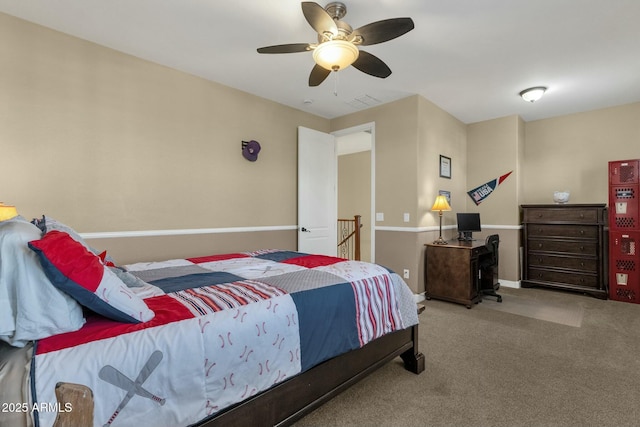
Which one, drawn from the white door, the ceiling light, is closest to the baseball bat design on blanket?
the white door

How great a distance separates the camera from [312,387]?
1.62 metres

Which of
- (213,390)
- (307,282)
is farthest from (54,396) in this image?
(307,282)

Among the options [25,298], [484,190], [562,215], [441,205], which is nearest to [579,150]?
[562,215]

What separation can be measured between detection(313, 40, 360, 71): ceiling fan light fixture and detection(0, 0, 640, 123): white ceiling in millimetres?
383

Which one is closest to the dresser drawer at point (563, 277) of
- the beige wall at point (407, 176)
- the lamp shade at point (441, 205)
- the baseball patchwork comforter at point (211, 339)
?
the beige wall at point (407, 176)

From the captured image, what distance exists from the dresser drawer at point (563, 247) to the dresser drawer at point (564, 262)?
0.07 metres

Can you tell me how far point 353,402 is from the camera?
191 centimetres

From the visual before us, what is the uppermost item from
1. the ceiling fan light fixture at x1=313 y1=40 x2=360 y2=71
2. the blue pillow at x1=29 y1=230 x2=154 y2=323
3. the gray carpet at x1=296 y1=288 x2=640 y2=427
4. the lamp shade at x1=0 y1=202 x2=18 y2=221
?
the ceiling fan light fixture at x1=313 y1=40 x2=360 y2=71

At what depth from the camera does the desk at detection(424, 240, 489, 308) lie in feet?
12.2

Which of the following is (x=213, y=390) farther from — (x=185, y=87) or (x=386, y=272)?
(x=185, y=87)

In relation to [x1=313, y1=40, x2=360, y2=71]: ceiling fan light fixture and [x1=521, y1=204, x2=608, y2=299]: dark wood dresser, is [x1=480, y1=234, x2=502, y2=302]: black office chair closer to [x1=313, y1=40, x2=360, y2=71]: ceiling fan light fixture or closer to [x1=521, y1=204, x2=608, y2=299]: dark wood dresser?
[x1=521, y1=204, x2=608, y2=299]: dark wood dresser

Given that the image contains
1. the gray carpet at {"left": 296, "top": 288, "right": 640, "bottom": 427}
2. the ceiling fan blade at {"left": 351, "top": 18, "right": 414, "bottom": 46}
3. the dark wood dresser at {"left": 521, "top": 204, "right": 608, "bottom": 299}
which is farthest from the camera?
the dark wood dresser at {"left": 521, "top": 204, "right": 608, "bottom": 299}

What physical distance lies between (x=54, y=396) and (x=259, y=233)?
3051 millimetres

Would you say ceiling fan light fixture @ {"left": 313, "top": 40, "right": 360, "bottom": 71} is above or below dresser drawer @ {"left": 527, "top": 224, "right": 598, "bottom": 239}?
above
